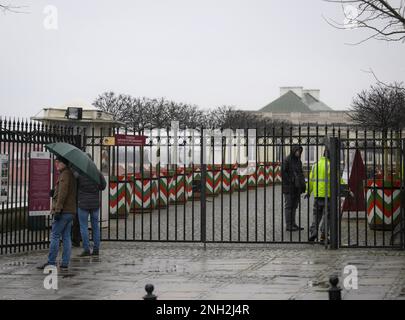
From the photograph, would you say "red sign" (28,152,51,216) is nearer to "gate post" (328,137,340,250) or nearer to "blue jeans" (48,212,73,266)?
"blue jeans" (48,212,73,266)

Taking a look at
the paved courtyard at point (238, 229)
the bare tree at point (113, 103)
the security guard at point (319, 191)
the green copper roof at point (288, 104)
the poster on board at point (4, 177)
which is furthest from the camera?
the green copper roof at point (288, 104)

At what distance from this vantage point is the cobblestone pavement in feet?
33.4

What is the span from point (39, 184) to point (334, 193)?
17.9ft

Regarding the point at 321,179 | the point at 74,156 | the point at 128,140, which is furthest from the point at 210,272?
the point at 128,140

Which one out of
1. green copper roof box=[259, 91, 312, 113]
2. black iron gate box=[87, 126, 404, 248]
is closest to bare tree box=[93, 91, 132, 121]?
black iron gate box=[87, 126, 404, 248]

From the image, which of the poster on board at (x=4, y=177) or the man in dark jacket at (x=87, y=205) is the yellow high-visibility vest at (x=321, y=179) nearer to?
the man in dark jacket at (x=87, y=205)

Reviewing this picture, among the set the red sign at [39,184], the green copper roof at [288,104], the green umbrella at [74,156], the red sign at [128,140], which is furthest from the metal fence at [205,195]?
the green copper roof at [288,104]

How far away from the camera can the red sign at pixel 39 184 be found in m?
14.4

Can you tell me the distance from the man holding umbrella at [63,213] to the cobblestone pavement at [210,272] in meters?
0.30

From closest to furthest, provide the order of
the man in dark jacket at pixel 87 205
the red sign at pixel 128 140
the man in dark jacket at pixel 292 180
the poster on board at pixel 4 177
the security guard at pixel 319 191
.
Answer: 1. the poster on board at pixel 4 177
2. the man in dark jacket at pixel 87 205
3. the security guard at pixel 319 191
4. the red sign at pixel 128 140
5. the man in dark jacket at pixel 292 180

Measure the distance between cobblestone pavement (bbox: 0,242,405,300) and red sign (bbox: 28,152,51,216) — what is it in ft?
2.84

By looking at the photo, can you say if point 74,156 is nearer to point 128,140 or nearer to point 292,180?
point 128,140

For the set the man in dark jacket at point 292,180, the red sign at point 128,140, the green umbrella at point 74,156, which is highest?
the red sign at point 128,140
